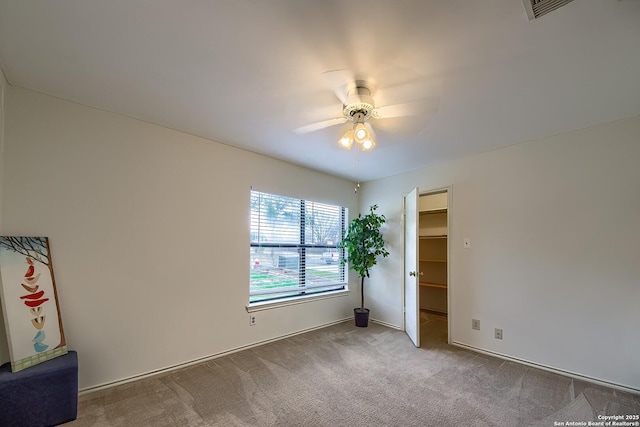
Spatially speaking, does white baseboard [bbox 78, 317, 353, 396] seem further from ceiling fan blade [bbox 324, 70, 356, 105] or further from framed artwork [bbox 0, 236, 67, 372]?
ceiling fan blade [bbox 324, 70, 356, 105]

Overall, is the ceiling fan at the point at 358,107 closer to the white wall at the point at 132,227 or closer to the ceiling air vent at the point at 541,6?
the ceiling air vent at the point at 541,6

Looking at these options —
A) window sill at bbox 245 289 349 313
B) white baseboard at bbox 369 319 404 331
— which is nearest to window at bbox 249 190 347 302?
window sill at bbox 245 289 349 313

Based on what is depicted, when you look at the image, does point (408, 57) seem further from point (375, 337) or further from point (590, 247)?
point (375, 337)

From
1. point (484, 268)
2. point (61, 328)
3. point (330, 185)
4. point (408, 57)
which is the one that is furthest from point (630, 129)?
point (61, 328)

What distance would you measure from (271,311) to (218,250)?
110 cm

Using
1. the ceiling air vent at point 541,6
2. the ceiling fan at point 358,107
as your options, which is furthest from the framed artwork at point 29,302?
the ceiling air vent at point 541,6

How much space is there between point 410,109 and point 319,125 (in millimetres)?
856

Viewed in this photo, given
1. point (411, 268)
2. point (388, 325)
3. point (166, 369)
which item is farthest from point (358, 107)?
point (388, 325)

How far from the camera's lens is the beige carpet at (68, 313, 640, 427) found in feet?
6.50

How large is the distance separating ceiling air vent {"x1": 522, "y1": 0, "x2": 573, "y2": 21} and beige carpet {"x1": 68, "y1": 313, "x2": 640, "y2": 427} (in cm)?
262

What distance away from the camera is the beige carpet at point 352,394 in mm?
1982

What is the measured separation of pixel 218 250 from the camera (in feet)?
10.2

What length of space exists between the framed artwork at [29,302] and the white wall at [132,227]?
0.10 m

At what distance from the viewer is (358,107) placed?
2123mm
